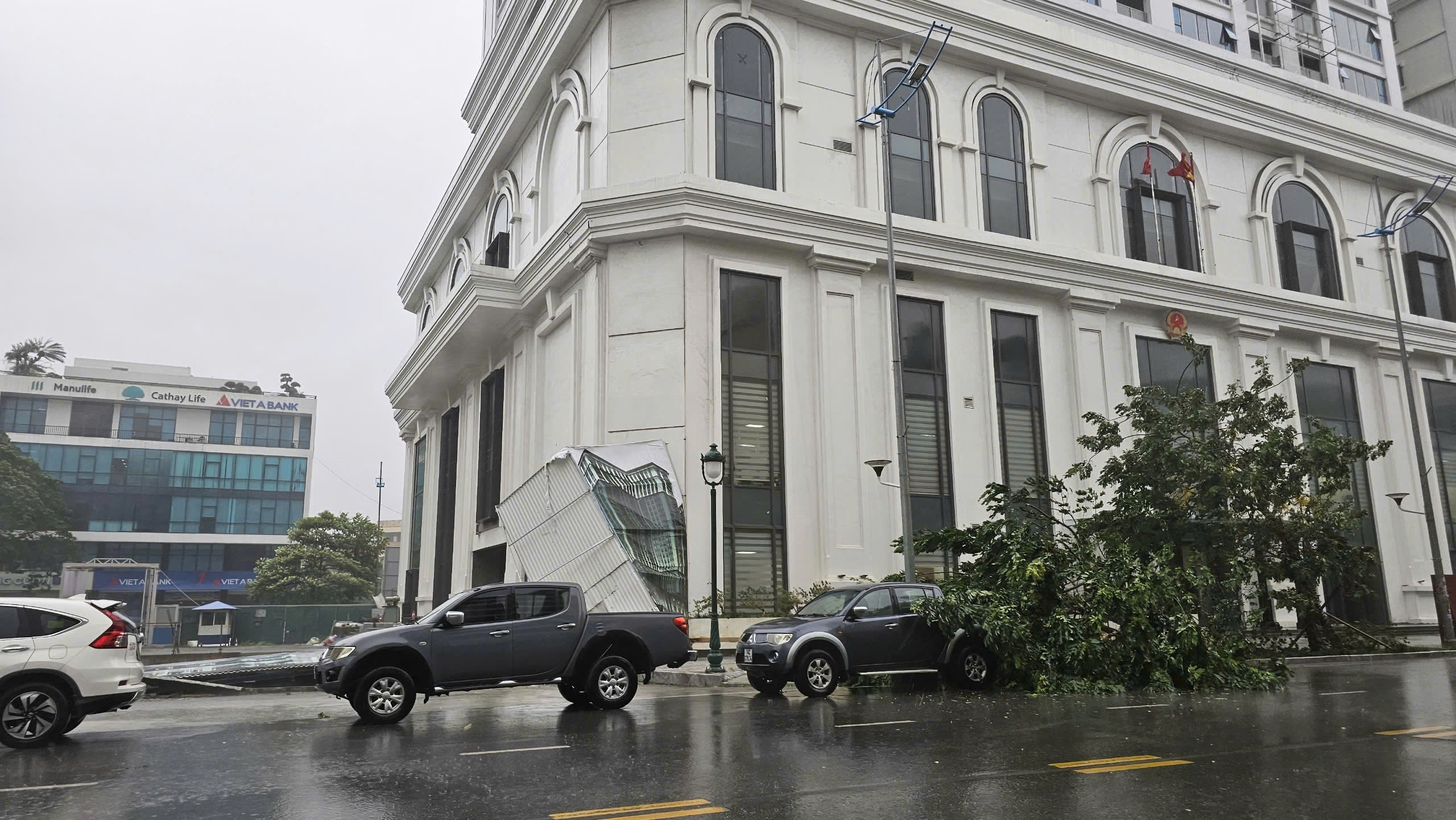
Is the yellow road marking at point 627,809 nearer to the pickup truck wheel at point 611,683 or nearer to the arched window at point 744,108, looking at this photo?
the pickup truck wheel at point 611,683

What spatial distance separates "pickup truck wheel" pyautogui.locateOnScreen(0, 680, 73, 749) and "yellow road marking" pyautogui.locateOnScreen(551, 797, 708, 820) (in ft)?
22.4

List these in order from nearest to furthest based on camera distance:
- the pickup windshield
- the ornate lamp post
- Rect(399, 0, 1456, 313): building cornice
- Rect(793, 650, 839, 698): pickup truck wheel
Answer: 1. Rect(793, 650, 839, 698): pickup truck wheel
2. the pickup windshield
3. the ornate lamp post
4. Rect(399, 0, 1456, 313): building cornice

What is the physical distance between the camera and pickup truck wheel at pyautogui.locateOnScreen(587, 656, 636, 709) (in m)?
13.1

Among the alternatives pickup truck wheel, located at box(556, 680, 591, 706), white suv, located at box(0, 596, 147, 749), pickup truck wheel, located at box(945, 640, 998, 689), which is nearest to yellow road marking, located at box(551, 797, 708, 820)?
pickup truck wheel, located at box(556, 680, 591, 706)

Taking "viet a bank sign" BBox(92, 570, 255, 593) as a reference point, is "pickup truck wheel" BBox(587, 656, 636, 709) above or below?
below

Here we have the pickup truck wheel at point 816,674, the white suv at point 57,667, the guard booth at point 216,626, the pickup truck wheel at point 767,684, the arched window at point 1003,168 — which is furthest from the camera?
the guard booth at point 216,626

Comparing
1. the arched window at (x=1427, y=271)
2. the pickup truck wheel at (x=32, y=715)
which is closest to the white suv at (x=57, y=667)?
the pickup truck wheel at (x=32, y=715)

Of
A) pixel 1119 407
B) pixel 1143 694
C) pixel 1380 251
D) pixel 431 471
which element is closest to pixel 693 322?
pixel 1119 407

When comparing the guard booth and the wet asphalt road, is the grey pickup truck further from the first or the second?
the guard booth

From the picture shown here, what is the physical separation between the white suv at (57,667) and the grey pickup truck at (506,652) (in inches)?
81.5

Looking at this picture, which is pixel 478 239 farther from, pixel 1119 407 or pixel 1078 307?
pixel 1119 407

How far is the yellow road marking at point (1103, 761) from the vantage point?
8.73m

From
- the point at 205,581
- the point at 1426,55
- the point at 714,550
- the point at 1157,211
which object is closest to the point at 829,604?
the point at 714,550

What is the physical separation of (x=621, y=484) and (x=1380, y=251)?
31.6m
